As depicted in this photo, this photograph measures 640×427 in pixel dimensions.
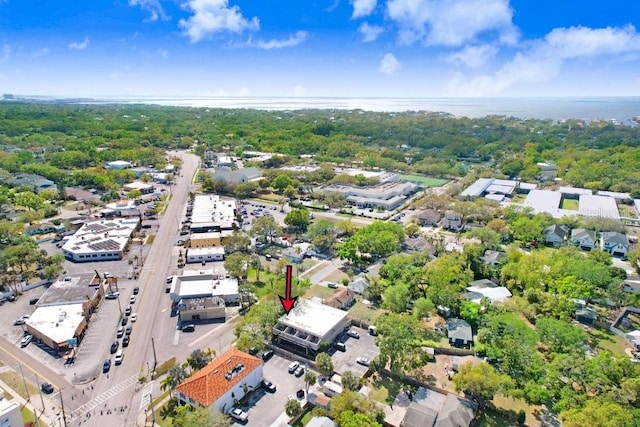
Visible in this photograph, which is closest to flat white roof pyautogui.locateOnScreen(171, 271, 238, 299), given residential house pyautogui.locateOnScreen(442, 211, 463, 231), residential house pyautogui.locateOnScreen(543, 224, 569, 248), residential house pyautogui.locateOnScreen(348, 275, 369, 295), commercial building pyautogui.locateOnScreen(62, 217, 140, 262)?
residential house pyautogui.locateOnScreen(348, 275, 369, 295)

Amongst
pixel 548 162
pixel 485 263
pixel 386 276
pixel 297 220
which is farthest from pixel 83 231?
pixel 548 162

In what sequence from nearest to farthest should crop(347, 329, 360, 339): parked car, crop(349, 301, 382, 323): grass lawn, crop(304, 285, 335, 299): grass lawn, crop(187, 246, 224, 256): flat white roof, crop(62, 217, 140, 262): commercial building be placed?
crop(347, 329, 360, 339): parked car → crop(349, 301, 382, 323): grass lawn → crop(304, 285, 335, 299): grass lawn → crop(187, 246, 224, 256): flat white roof → crop(62, 217, 140, 262): commercial building

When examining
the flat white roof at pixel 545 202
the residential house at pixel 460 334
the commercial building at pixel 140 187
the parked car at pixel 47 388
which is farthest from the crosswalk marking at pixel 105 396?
the flat white roof at pixel 545 202

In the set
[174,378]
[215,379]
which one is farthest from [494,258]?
[174,378]

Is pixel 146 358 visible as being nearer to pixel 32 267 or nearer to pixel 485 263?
pixel 32 267

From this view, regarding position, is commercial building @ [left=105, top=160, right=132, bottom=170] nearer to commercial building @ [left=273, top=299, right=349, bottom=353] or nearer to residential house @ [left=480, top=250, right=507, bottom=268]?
commercial building @ [left=273, top=299, right=349, bottom=353]

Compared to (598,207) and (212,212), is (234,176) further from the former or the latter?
(598,207)

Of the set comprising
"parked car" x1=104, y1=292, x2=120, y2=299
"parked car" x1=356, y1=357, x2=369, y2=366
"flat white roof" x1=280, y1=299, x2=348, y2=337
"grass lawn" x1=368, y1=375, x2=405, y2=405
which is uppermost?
"flat white roof" x1=280, y1=299, x2=348, y2=337
